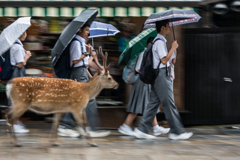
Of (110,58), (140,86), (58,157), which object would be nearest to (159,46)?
(140,86)

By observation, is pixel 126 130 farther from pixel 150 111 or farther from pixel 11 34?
pixel 11 34

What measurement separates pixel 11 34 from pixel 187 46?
3.82m

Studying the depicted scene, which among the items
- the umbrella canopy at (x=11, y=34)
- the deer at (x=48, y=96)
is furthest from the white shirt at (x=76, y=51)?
the umbrella canopy at (x=11, y=34)

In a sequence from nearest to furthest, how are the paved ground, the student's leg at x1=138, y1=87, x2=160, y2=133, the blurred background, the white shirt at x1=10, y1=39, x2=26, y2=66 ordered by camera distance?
the paved ground → the student's leg at x1=138, y1=87, x2=160, y2=133 → the white shirt at x1=10, y1=39, x2=26, y2=66 → the blurred background

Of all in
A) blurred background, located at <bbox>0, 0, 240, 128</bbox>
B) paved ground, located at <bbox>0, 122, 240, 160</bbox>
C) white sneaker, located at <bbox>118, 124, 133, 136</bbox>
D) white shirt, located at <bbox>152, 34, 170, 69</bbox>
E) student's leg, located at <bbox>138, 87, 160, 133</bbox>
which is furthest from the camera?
blurred background, located at <bbox>0, 0, 240, 128</bbox>

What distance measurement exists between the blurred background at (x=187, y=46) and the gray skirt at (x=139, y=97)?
3.92 ft

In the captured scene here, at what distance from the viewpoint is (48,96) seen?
584cm

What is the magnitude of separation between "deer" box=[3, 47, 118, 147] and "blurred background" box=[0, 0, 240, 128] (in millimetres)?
2335

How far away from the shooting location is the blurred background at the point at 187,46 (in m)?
8.19

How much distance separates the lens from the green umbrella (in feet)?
23.7

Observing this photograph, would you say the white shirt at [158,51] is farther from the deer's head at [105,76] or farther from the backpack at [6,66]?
the backpack at [6,66]

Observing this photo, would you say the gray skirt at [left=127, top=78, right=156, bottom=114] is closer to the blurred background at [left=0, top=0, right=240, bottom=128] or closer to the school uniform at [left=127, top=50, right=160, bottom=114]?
the school uniform at [left=127, top=50, right=160, bottom=114]

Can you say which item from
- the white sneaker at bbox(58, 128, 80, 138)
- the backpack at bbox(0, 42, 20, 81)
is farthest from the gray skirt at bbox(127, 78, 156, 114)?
the backpack at bbox(0, 42, 20, 81)

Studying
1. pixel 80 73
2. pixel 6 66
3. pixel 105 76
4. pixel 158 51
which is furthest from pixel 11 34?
pixel 158 51
